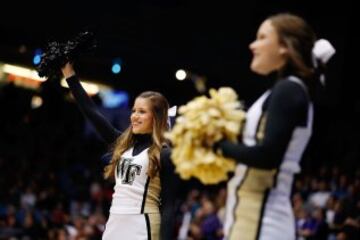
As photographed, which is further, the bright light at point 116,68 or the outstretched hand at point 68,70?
the bright light at point 116,68

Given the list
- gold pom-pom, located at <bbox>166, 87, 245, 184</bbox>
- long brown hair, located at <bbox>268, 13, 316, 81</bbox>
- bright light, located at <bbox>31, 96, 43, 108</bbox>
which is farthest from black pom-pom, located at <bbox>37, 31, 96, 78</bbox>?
bright light, located at <bbox>31, 96, 43, 108</bbox>

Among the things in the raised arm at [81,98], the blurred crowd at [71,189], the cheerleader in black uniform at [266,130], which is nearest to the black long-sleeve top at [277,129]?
the cheerleader in black uniform at [266,130]

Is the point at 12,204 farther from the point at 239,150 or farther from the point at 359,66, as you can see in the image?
the point at 239,150

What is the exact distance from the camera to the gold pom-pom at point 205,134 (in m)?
2.53

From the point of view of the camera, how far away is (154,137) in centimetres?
410

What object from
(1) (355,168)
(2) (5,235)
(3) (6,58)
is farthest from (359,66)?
(2) (5,235)

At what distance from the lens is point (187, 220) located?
1139cm

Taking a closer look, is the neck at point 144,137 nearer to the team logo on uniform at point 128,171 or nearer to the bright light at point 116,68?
the team logo on uniform at point 128,171

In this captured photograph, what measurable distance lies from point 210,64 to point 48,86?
3975mm

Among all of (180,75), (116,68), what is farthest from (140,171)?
(116,68)

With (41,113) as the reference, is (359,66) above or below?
above

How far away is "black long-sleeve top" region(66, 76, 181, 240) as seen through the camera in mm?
3816

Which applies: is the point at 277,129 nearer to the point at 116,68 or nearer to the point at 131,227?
the point at 131,227

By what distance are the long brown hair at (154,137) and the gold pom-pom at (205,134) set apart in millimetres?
1464
